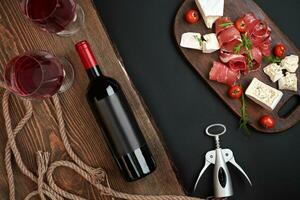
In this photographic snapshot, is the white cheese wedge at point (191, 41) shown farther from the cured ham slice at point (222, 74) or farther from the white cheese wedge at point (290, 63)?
the white cheese wedge at point (290, 63)

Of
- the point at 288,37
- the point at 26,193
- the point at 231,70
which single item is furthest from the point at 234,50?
the point at 26,193

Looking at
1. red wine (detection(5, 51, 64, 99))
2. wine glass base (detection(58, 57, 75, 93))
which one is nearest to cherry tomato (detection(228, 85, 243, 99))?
wine glass base (detection(58, 57, 75, 93))

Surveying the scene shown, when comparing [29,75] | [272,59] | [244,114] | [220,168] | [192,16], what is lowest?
[220,168]

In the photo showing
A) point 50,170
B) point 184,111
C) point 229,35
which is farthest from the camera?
point 184,111

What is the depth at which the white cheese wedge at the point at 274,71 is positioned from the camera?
57.7 inches

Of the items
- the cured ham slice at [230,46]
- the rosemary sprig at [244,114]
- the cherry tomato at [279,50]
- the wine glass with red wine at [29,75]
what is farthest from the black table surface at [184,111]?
the wine glass with red wine at [29,75]

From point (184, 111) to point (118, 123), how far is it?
18.0 inches

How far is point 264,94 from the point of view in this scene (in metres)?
1.45

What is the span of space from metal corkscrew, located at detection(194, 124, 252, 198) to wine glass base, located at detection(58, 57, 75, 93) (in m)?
0.55

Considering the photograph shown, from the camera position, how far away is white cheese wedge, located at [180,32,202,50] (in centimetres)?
146

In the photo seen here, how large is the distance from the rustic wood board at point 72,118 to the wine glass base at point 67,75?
0.01 m

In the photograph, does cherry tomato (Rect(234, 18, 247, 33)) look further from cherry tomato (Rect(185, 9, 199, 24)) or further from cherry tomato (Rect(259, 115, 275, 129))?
cherry tomato (Rect(259, 115, 275, 129))

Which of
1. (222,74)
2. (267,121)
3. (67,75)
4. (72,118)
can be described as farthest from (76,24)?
(267,121)

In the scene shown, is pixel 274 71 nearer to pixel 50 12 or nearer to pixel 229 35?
pixel 229 35
